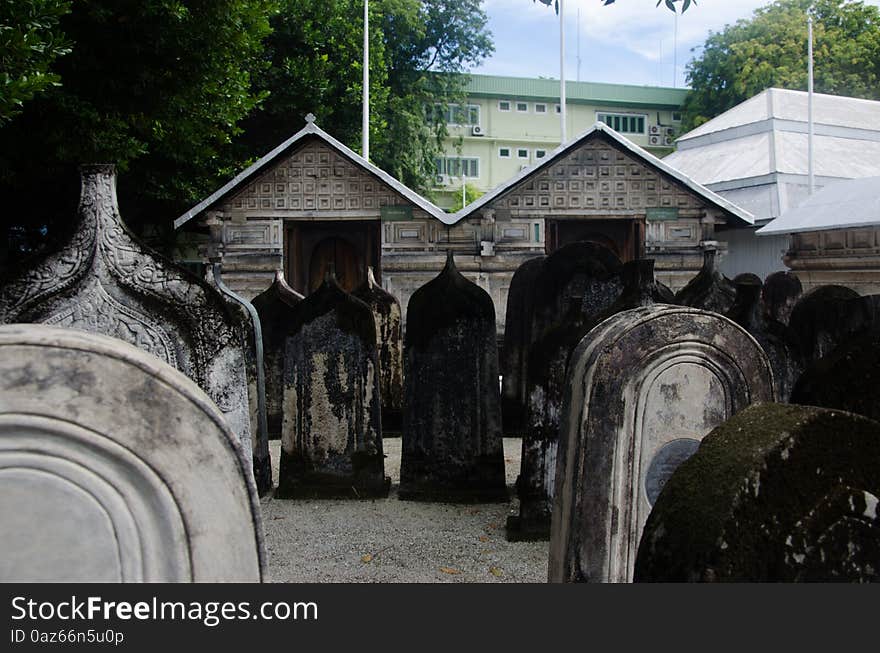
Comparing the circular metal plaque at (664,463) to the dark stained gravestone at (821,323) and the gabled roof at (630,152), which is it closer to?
the dark stained gravestone at (821,323)

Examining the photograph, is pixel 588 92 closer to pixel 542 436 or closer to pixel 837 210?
pixel 837 210

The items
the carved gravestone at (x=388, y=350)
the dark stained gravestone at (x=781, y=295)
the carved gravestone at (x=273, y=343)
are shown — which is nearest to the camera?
the carved gravestone at (x=273, y=343)

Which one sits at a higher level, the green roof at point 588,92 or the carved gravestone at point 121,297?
the green roof at point 588,92

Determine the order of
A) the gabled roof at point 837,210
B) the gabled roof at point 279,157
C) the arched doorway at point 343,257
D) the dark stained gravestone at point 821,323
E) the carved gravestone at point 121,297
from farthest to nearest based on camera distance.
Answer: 1. the arched doorway at point 343,257
2. the gabled roof at point 279,157
3. the gabled roof at point 837,210
4. the dark stained gravestone at point 821,323
5. the carved gravestone at point 121,297

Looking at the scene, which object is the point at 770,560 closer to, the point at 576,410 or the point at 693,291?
the point at 576,410

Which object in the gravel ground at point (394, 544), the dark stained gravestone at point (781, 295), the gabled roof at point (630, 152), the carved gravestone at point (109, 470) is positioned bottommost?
the gravel ground at point (394, 544)

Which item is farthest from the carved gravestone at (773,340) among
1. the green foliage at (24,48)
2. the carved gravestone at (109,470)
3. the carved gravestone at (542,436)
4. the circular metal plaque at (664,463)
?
the green foliage at (24,48)

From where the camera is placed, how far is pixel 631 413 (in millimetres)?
3656

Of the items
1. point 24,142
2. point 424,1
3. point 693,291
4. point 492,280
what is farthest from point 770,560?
point 424,1

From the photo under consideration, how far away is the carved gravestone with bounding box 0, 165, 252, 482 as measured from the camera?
453cm

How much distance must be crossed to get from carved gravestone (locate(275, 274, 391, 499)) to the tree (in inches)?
1186

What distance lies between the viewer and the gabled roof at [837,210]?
14688 millimetres

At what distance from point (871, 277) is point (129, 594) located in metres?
15.5

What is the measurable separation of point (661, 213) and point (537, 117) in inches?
963
